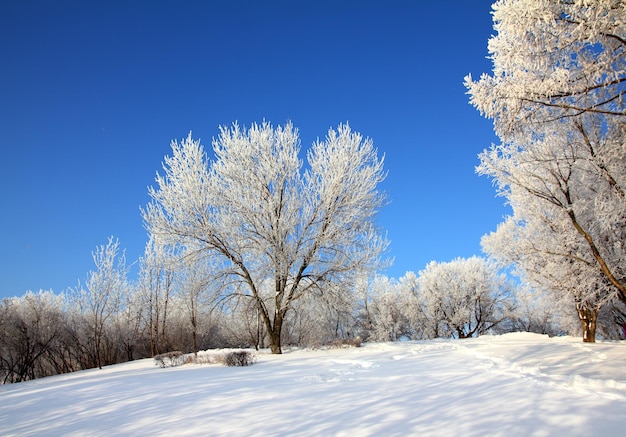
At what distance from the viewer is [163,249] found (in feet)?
74.2

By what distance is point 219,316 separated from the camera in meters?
17.6

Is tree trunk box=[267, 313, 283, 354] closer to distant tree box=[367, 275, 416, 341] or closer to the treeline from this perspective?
the treeline

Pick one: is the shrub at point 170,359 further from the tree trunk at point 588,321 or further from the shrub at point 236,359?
the tree trunk at point 588,321

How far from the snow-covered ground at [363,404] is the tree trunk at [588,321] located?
10.5 metres

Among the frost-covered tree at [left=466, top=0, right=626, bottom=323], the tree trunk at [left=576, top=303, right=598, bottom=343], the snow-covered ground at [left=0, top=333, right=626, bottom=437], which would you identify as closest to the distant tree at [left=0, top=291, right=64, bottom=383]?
the snow-covered ground at [left=0, top=333, right=626, bottom=437]

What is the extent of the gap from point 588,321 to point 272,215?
592 inches

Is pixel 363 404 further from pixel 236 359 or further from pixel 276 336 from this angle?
pixel 276 336

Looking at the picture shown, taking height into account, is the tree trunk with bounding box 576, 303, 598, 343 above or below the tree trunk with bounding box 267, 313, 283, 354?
below

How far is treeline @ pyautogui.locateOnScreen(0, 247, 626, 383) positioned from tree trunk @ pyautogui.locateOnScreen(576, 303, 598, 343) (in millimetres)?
1160

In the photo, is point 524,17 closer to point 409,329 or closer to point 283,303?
point 283,303

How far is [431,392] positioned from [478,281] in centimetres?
3564

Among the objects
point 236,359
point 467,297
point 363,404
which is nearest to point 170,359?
point 236,359

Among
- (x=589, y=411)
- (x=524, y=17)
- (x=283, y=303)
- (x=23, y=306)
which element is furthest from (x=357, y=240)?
(x=23, y=306)

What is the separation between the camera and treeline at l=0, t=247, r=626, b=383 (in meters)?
19.7
